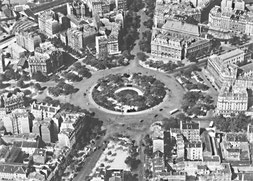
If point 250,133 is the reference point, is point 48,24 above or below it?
above

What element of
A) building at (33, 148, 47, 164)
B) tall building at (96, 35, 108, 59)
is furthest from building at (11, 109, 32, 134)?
tall building at (96, 35, 108, 59)

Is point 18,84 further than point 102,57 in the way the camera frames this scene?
No

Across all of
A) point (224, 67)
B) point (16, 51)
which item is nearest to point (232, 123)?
point (224, 67)

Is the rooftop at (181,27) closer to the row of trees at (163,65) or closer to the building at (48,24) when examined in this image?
the row of trees at (163,65)

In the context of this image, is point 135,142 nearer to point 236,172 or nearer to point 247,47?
point 236,172

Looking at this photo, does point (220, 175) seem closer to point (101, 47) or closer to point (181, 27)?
point (101, 47)

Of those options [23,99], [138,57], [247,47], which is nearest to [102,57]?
[138,57]

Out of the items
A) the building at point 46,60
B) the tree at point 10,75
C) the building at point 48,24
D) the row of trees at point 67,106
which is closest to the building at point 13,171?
the row of trees at point 67,106
